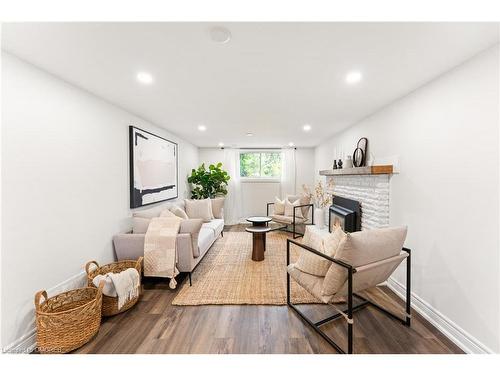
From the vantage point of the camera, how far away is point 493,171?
1448mm

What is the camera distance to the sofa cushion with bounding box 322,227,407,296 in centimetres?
154

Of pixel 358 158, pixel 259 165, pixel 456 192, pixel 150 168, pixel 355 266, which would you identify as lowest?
pixel 355 266

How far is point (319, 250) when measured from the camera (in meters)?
1.84

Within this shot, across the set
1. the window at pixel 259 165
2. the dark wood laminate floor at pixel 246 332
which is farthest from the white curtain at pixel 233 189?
the dark wood laminate floor at pixel 246 332

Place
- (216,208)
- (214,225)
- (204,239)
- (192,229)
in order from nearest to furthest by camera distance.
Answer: (192,229) < (204,239) < (214,225) < (216,208)

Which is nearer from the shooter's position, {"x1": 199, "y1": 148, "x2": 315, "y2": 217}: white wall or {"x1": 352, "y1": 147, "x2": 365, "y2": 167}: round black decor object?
{"x1": 352, "y1": 147, "x2": 365, "y2": 167}: round black decor object

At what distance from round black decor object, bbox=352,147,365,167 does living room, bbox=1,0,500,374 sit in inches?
18.6

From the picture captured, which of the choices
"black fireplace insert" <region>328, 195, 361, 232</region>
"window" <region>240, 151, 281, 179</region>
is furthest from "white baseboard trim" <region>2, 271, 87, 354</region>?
"window" <region>240, 151, 281, 179</region>

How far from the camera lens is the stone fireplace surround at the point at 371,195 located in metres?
2.70

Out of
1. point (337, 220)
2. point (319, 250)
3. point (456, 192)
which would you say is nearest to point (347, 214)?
point (337, 220)

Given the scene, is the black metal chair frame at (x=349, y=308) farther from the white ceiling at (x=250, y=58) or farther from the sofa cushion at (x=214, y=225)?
the sofa cushion at (x=214, y=225)

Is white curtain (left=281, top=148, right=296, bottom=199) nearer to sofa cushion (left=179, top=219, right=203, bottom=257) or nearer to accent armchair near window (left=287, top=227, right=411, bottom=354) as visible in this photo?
sofa cushion (left=179, top=219, right=203, bottom=257)

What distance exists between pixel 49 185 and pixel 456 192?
11.3ft

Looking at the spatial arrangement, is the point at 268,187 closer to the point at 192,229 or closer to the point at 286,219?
the point at 286,219
